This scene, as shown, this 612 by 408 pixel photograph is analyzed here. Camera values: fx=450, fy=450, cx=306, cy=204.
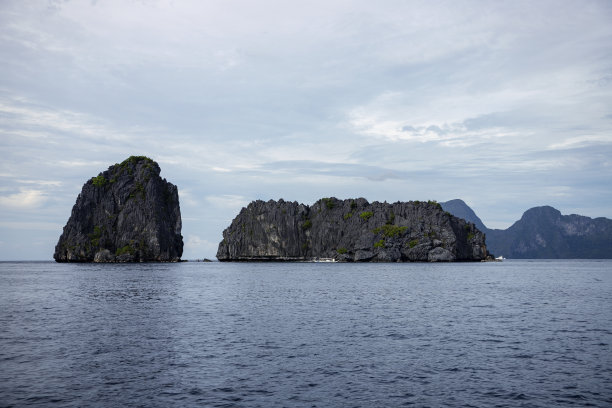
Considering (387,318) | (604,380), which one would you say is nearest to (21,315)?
(387,318)

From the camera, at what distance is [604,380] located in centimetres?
2606

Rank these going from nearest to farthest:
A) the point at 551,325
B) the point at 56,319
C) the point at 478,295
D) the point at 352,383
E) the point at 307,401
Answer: the point at 307,401 < the point at 352,383 < the point at 551,325 < the point at 56,319 < the point at 478,295

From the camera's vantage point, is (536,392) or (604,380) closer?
(536,392)

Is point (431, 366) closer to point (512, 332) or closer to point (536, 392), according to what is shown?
point (536, 392)

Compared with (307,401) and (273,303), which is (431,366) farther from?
(273,303)

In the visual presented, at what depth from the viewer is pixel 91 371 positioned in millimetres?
28594

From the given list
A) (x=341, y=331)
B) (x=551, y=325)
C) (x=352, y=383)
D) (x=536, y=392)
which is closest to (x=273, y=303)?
(x=341, y=331)

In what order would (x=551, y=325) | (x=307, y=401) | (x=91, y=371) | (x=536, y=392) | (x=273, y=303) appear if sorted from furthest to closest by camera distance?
1. (x=273, y=303)
2. (x=551, y=325)
3. (x=91, y=371)
4. (x=536, y=392)
5. (x=307, y=401)

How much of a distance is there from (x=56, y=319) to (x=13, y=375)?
24753 mm

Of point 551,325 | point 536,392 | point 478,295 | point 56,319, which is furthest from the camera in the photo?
point 478,295

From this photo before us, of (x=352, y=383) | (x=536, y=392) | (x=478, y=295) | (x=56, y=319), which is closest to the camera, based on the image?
(x=536, y=392)

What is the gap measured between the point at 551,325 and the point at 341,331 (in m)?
21.7

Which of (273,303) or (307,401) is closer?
(307,401)

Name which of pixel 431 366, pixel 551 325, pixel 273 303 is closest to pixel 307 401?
pixel 431 366
